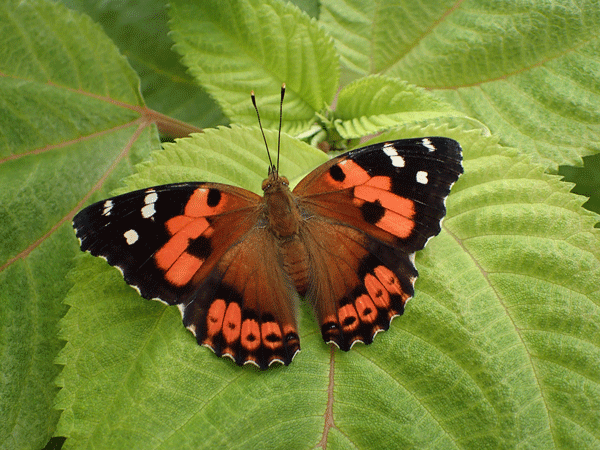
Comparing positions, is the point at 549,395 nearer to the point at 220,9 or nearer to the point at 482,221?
the point at 482,221

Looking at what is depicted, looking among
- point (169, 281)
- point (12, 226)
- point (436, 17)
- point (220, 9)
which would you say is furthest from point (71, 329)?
point (436, 17)

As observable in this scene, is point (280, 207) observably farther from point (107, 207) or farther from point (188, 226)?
point (107, 207)

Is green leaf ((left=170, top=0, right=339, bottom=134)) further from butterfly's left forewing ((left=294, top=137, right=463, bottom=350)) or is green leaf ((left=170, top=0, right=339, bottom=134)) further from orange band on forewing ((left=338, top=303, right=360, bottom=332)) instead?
orange band on forewing ((left=338, top=303, right=360, bottom=332))

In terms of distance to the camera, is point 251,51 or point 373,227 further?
point 251,51

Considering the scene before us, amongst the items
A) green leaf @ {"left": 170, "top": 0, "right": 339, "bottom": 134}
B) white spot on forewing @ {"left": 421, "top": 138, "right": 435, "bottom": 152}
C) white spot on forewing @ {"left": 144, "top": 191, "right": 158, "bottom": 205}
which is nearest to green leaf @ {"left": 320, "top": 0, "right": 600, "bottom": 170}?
green leaf @ {"left": 170, "top": 0, "right": 339, "bottom": 134}

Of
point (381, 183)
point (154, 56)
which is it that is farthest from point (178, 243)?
point (154, 56)

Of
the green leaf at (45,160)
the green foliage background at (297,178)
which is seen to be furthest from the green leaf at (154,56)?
the green leaf at (45,160)
